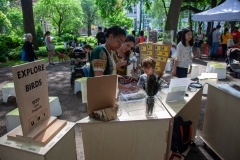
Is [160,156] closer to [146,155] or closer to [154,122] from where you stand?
[146,155]

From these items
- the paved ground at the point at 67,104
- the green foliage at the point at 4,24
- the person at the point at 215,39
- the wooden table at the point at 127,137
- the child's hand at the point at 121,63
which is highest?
the green foliage at the point at 4,24

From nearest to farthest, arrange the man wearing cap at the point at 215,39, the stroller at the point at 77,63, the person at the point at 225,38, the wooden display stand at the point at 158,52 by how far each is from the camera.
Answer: the wooden display stand at the point at 158,52 < the stroller at the point at 77,63 < the man wearing cap at the point at 215,39 < the person at the point at 225,38

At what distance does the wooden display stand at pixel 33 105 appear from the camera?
4.74ft

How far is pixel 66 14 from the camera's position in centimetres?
2608

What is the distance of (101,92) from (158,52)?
10.1 ft

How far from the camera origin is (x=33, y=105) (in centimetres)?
159

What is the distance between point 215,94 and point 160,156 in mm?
1226

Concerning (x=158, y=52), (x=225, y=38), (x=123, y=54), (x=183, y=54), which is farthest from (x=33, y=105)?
(x=225, y=38)

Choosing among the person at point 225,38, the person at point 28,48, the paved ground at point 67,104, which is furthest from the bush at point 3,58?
the person at point 225,38

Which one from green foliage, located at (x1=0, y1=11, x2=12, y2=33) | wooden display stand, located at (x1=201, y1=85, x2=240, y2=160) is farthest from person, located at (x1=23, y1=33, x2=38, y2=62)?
green foliage, located at (x1=0, y1=11, x2=12, y2=33)

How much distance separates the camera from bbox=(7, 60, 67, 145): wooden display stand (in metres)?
1.45

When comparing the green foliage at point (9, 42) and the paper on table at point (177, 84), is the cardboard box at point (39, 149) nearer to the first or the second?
the paper on table at point (177, 84)

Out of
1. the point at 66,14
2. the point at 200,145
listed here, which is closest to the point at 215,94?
the point at 200,145

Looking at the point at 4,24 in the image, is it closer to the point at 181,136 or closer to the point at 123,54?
the point at 123,54
